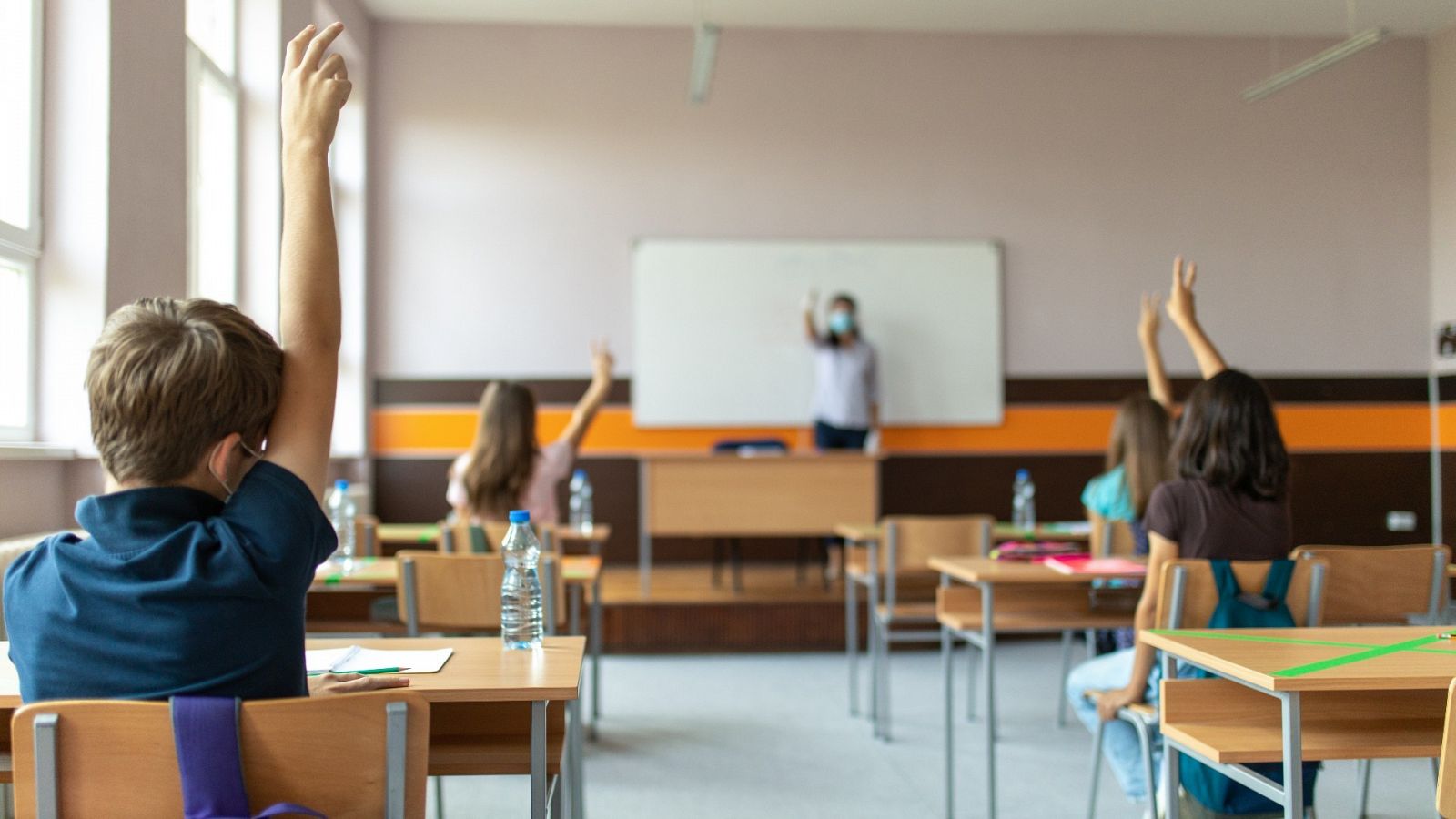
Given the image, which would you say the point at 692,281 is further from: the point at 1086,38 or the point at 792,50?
the point at 1086,38

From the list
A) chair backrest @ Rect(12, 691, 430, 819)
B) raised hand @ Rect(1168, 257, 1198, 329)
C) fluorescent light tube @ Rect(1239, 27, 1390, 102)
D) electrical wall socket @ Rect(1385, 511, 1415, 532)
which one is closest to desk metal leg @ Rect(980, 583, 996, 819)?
raised hand @ Rect(1168, 257, 1198, 329)

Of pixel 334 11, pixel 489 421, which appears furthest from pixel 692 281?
pixel 489 421

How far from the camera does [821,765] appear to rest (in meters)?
3.58

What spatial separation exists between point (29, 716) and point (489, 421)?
2526 millimetres

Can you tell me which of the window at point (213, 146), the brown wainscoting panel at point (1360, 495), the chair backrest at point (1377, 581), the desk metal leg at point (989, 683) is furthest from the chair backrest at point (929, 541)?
the brown wainscoting panel at point (1360, 495)

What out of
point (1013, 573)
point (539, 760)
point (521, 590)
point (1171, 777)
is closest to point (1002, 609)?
point (1013, 573)

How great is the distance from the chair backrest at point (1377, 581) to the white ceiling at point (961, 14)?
4875mm

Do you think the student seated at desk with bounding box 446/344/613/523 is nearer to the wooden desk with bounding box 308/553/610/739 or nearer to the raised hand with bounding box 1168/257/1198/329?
the wooden desk with bounding box 308/553/610/739

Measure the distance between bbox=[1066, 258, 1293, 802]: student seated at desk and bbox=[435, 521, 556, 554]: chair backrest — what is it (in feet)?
5.67

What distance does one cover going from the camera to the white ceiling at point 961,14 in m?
6.80

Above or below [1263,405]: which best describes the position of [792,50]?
above

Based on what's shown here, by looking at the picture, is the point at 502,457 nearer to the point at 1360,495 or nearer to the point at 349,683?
the point at 349,683

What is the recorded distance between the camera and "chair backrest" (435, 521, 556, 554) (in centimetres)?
343

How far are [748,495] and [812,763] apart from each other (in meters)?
2.35
